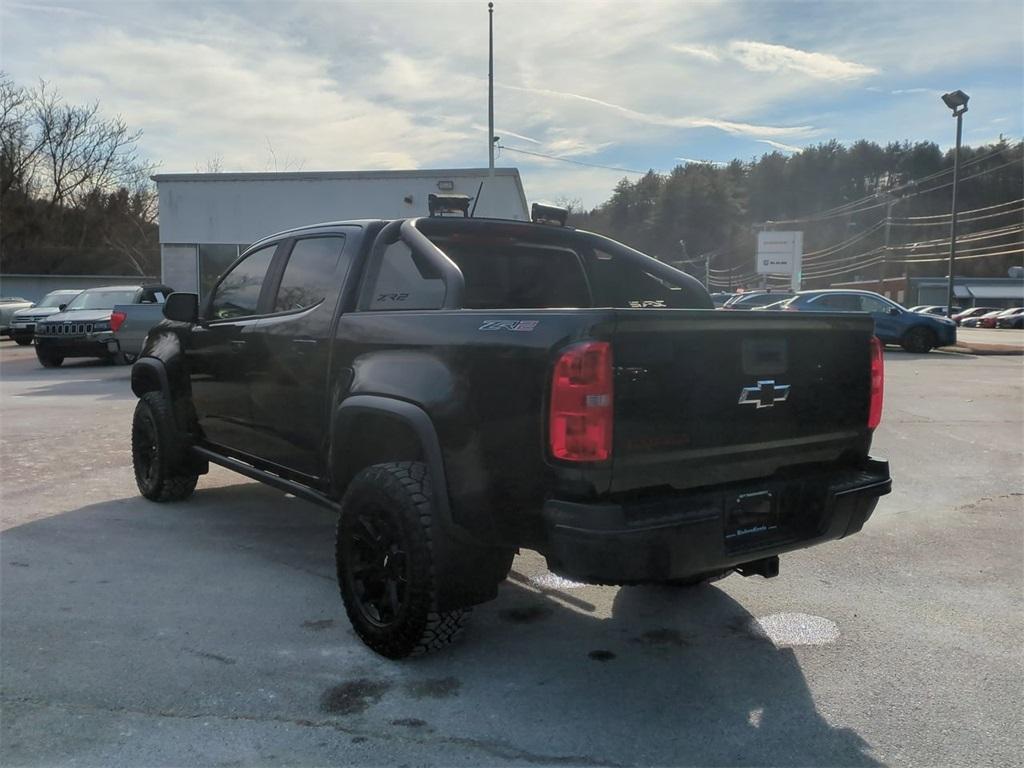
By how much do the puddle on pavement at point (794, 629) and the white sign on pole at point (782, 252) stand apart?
36.8 metres

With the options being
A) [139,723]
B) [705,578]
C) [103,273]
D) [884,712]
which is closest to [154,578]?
[139,723]

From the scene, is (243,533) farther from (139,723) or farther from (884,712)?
(884,712)

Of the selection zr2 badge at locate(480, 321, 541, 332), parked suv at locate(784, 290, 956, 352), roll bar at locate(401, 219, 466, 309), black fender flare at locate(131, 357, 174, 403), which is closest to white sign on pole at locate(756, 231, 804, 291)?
parked suv at locate(784, 290, 956, 352)

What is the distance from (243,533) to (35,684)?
2102 millimetres

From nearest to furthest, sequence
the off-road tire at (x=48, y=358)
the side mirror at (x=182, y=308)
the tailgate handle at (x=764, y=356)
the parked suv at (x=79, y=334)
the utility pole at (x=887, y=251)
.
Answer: the tailgate handle at (x=764, y=356) → the side mirror at (x=182, y=308) → the parked suv at (x=79, y=334) → the off-road tire at (x=48, y=358) → the utility pole at (x=887, y=251)

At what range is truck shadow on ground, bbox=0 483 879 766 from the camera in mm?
2865

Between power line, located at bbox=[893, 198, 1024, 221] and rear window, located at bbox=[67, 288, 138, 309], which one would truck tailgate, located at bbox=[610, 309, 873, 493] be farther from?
power line, located at bbox=[893, 198, 1024, 221]

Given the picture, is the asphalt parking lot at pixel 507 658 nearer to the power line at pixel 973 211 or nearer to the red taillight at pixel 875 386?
the red taillight at pixel 875 386

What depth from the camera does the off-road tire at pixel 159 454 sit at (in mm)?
5520

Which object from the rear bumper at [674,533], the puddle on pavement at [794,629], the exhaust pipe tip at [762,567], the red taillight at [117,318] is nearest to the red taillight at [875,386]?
the rear bumper at [674,533]

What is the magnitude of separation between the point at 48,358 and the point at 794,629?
15.9m

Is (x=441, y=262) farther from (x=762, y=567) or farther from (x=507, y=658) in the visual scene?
(x=762, y=567)

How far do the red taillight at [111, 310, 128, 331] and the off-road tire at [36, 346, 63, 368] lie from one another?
1651 mm

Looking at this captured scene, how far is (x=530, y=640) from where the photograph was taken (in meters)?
3.71
